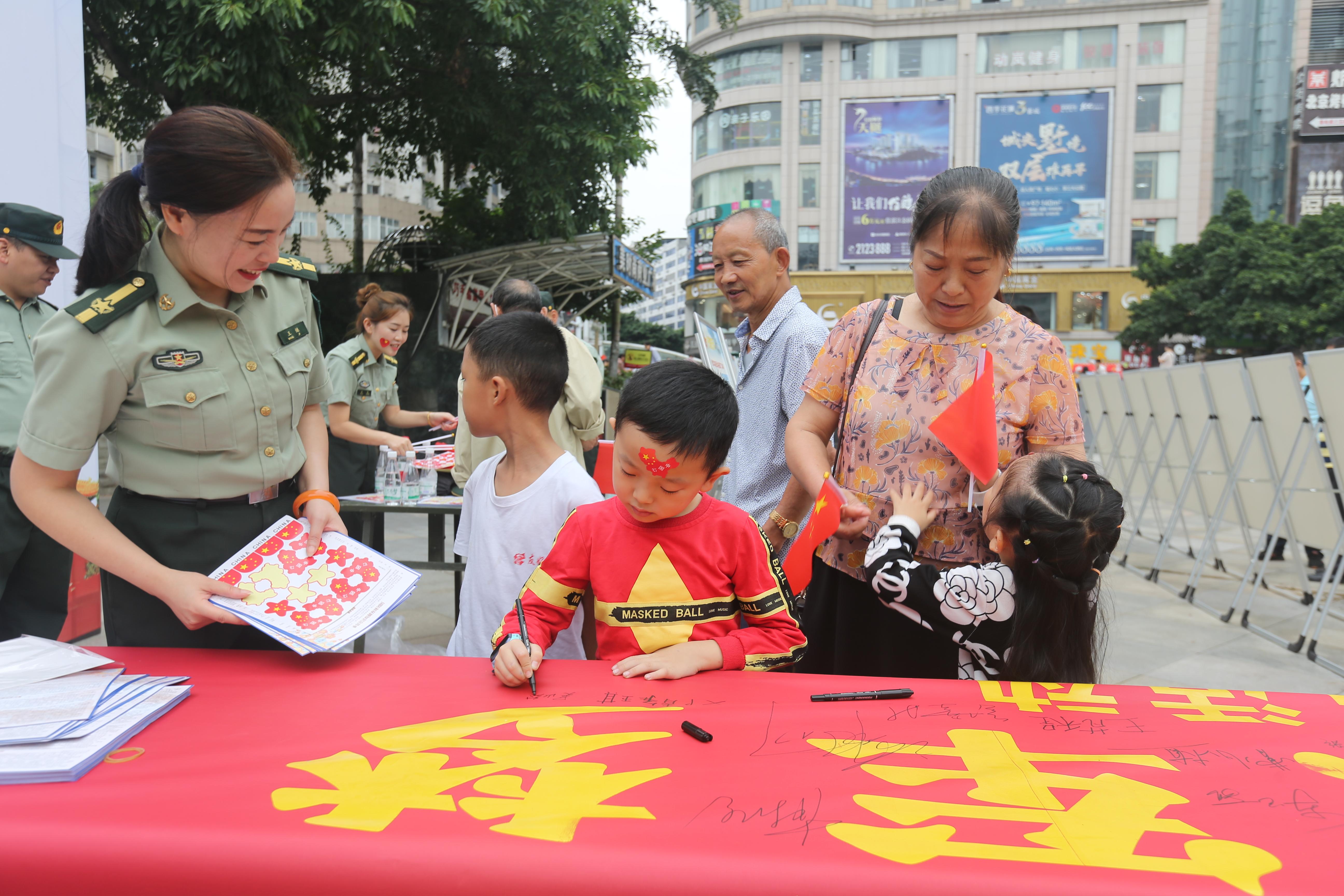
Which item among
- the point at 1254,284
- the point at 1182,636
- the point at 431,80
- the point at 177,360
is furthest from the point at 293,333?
the point at 1254,284

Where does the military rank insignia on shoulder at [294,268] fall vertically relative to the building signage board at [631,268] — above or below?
below

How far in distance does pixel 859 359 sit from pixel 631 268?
9.26m

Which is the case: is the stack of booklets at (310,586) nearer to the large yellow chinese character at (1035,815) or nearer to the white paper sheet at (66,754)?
the white paper sheet at (66,754)

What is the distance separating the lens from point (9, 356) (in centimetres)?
245

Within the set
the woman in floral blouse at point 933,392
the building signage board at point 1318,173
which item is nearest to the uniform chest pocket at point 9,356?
the woman in floral blouse at point 933,392

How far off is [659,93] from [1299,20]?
38.0m

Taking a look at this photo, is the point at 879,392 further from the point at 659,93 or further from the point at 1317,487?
the point at 659,93

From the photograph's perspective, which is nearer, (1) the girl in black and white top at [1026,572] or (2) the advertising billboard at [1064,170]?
(1) the girl in black and white top at [1026,572]

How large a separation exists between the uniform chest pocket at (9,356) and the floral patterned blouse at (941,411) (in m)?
2.43

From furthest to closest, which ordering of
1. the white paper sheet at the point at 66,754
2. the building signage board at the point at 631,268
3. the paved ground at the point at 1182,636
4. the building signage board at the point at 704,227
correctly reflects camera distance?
the building signage board at the point at 704,227, the building signage board at the point at 631,268, the paved ground at the point at 1182,636, the white paper sheet at the point at 66,754

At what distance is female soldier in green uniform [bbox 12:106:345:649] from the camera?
118cm

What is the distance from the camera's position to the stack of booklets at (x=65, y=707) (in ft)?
2.94

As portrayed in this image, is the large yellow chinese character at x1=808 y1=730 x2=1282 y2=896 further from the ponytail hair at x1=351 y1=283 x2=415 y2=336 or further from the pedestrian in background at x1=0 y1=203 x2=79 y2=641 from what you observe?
the ponytail hair at x1=351 y1=283 x2=415 y2=336

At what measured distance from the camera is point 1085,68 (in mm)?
30750
